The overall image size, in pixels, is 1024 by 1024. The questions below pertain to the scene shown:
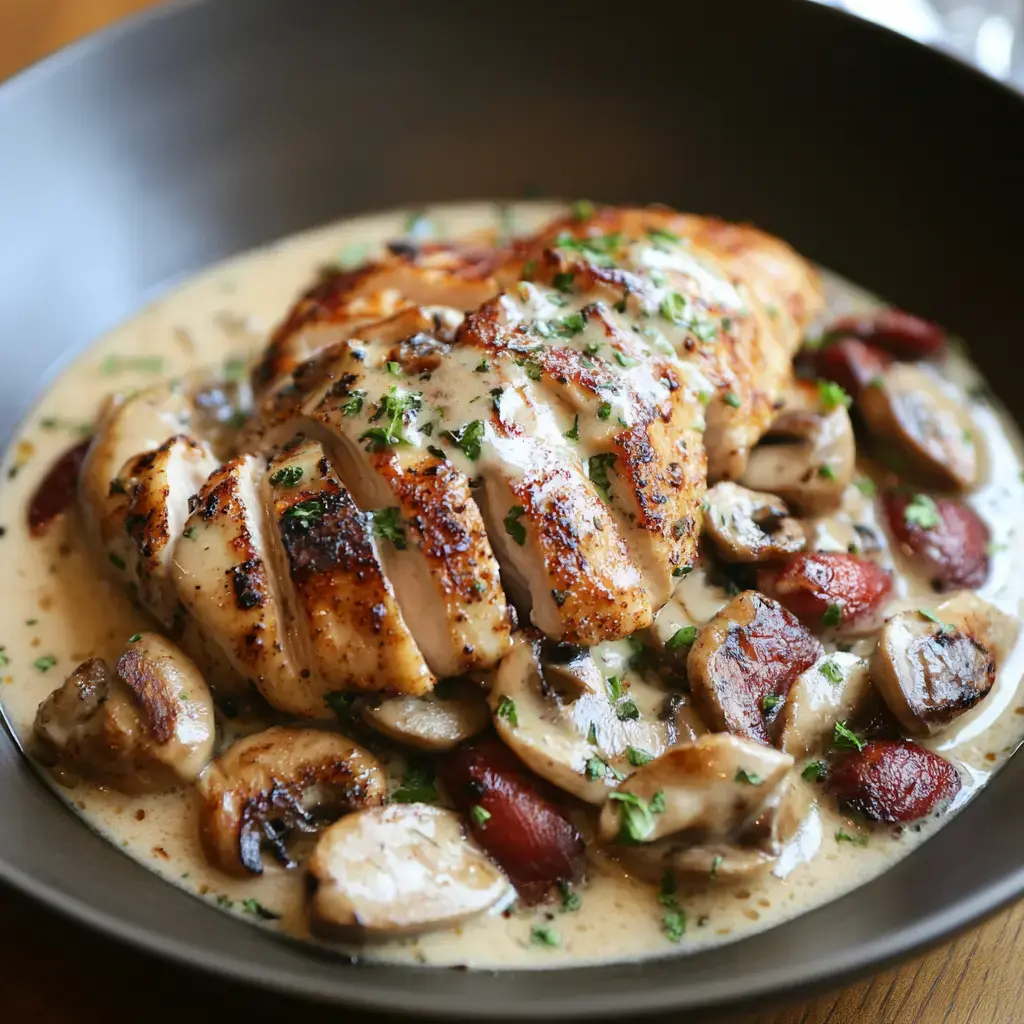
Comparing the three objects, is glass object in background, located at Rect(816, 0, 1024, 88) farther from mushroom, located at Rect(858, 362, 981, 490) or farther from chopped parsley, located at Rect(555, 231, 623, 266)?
chopped parsley, located at Rect(555, 231, 623, 266)

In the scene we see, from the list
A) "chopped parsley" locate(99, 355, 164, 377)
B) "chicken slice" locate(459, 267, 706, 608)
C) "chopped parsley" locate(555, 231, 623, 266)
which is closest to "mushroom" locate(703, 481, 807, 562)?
"chicken slice" locate(459, 267, 706, 608)

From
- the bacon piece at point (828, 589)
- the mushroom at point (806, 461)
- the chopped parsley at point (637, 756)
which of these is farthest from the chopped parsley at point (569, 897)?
the mushroom at point (806, 461)

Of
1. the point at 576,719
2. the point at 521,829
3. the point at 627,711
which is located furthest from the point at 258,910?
the point at 627,711

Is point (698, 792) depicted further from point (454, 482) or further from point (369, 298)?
point (369, 298)

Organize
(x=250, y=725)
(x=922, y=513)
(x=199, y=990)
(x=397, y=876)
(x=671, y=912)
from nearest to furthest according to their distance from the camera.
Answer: (x=199, y=990), (x=397, y=876), (x=671, y=912), (x=250, y=725), (x=922, y=513)

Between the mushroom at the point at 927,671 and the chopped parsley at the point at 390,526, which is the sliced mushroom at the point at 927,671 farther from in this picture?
the chopped parsley at the point at 390,526

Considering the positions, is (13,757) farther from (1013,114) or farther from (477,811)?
(1013,114)
